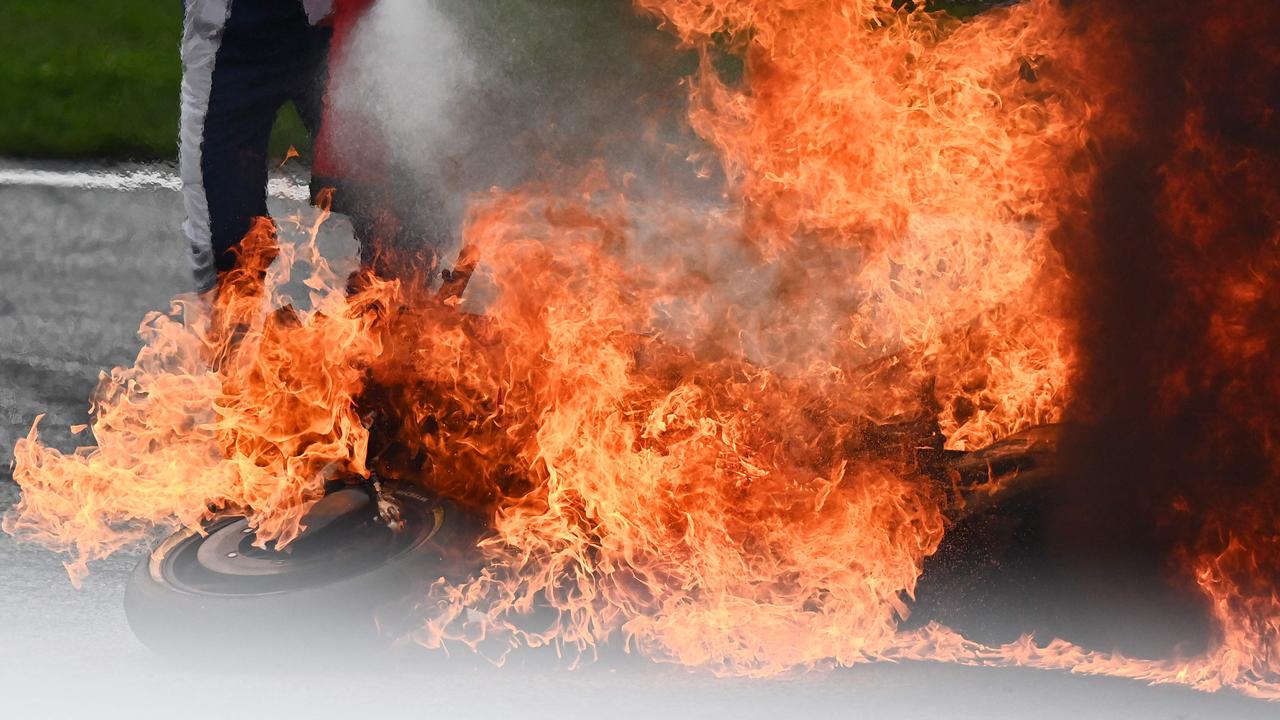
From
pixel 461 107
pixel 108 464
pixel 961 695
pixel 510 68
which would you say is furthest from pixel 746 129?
pixel 510 68

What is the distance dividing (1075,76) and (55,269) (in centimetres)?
574

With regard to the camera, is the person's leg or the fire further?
the person's leg

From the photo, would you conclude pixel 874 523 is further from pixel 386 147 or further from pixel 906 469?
pixel 386 147

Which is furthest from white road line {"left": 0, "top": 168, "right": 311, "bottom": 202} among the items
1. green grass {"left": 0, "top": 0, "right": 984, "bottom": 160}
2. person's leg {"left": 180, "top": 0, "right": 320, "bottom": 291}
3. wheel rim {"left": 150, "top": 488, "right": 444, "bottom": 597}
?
wheel rim {"left": 150, "top": 488, "right": 444, "bottom": 597}

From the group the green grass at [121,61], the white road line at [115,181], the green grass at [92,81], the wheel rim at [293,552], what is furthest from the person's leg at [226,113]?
the green grass at [92,81]

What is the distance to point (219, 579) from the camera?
8.89 feet

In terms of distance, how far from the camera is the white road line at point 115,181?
7.84m

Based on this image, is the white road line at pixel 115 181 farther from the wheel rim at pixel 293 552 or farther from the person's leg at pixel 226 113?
the wheel rim at pixel 293 552

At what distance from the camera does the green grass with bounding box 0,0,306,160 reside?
880cm

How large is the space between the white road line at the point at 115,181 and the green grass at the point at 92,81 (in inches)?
15.0

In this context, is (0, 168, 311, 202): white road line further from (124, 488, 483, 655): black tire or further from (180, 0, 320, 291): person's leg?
(124, 488, 483, 655): black tire

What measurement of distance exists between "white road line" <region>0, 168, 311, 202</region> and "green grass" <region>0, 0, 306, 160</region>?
38cm

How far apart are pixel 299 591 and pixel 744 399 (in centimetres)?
131

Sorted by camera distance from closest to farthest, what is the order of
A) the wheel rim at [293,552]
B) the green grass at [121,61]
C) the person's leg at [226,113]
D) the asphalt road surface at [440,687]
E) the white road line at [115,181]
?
the asphalt road surface at [440,687]
the wheel rim at [293,552]
the person's leg at [226,113]
the white road line at [115,181]
the green grass at [121,61]
